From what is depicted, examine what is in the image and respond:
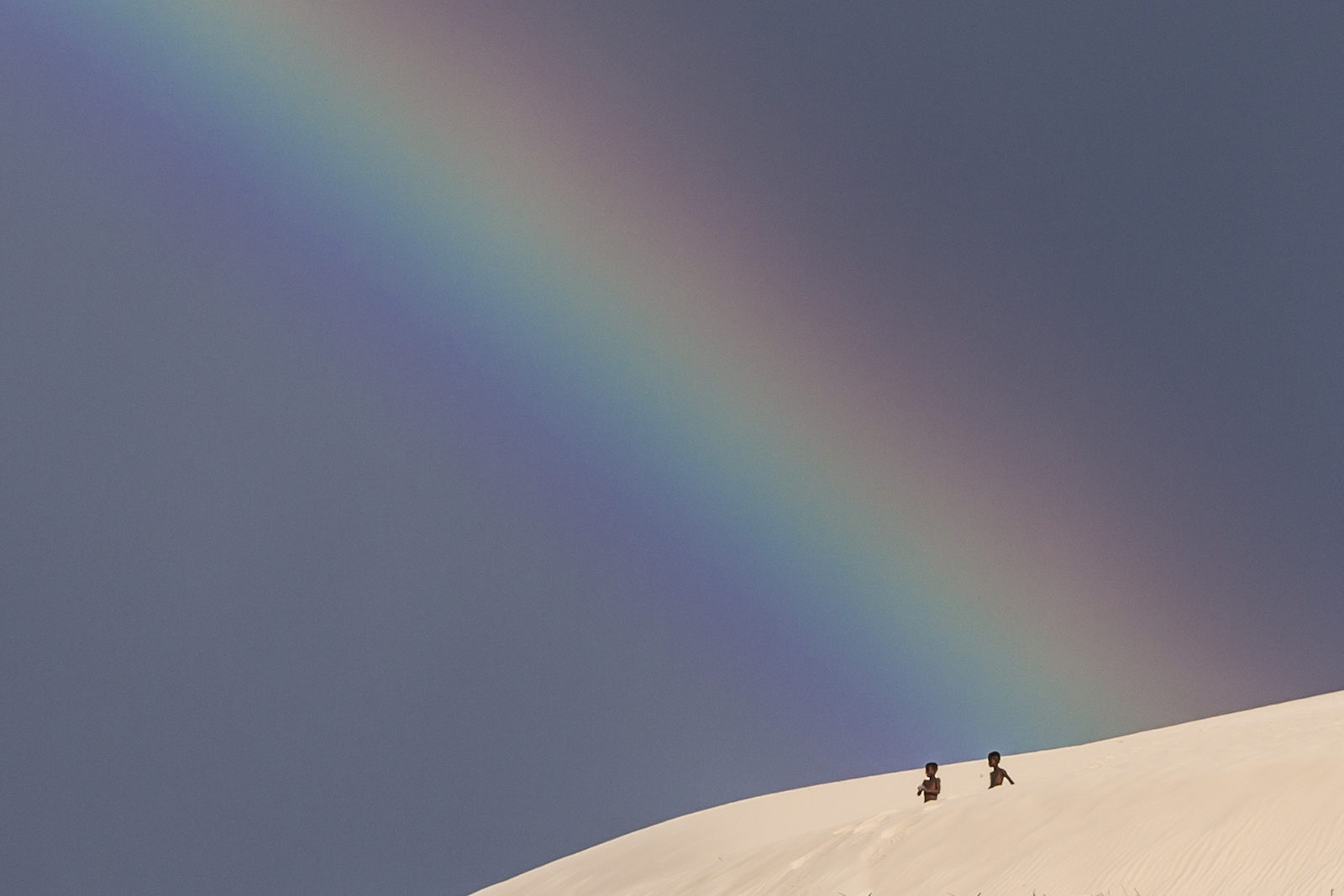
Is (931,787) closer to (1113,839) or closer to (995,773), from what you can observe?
(995,773)

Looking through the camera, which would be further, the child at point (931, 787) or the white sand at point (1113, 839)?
the child at point (931, 787)

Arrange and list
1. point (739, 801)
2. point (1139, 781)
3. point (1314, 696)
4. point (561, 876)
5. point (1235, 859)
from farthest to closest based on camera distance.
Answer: point (739, 801) → point (1314, 696) → point (561, 876) → point (1139, 781) → point (1235, 859)

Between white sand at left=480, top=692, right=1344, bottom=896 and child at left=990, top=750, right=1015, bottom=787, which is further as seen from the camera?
child at left=990, top=750, right=1015, bottom=787

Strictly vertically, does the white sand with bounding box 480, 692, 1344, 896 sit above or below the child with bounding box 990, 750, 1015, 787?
below

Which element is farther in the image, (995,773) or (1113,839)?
(995,773)

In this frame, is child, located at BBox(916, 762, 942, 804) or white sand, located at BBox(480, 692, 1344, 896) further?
child, located at BBox(916, 762, 942, 804)

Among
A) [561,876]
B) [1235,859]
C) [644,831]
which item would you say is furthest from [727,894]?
[644,831]

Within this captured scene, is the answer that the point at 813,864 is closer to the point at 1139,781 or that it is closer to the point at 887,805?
the point at 1139,781

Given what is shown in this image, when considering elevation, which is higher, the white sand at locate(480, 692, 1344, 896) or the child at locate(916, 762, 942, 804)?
the child at locate(916, 762, 942, 804)

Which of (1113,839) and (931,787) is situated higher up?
(931,787)

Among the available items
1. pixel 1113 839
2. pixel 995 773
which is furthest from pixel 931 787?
pixel 1113 839

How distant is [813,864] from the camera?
47.0 ft

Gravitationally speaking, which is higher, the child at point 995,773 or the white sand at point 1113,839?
the child at point 995,773

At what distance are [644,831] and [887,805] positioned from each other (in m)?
4.76
